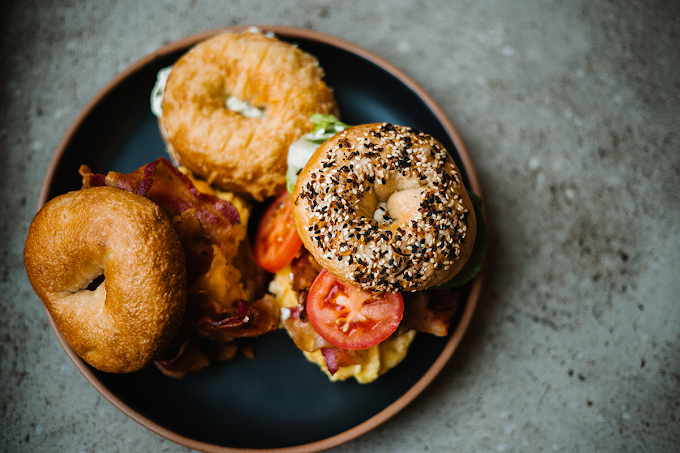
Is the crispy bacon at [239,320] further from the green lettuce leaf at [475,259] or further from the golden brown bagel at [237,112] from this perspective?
the green lettuce leaf at [475,259]

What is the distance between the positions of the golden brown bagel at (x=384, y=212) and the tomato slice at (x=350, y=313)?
0.51 feet

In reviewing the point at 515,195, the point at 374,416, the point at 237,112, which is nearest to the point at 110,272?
the point at 237,112

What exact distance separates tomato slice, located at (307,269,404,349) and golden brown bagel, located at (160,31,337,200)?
61 centimetres

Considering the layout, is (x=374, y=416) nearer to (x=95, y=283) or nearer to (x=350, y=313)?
(x=350, y=313)

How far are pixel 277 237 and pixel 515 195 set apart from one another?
1.53 meters

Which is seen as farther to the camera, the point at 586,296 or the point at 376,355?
the point at 586,296

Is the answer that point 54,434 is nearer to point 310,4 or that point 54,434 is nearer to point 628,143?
point 310,4

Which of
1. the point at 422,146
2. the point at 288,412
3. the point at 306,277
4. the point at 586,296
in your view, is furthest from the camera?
the point at 586,296

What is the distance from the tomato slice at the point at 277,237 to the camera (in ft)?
6.55

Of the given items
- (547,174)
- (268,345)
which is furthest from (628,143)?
(268,345)

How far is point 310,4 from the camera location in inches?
104

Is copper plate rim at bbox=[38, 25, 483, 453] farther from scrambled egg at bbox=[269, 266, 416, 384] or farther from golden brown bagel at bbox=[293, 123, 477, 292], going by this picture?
golden brown bagel at bbox=[293, 123, 477, 292]

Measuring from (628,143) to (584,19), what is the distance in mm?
894

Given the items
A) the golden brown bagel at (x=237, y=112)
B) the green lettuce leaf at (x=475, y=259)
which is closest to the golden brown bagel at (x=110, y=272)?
the golden brown bagel at (x=237, y=112)
